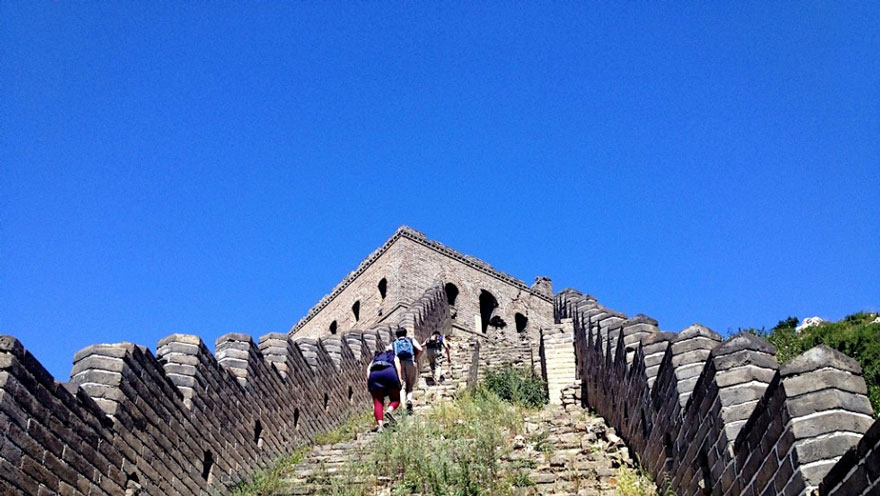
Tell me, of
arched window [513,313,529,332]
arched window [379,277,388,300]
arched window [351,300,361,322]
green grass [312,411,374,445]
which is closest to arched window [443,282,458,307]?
arched window [379,277,388,300]

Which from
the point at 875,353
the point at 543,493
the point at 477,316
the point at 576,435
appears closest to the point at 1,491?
the point at 543,493

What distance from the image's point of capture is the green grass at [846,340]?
1293 cm

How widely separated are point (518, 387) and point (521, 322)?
71.8ft

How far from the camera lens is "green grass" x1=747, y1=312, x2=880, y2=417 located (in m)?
12.9

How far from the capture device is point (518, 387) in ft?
49.1

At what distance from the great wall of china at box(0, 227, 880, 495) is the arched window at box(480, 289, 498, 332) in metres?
20.7

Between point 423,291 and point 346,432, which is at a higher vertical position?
point 423,291

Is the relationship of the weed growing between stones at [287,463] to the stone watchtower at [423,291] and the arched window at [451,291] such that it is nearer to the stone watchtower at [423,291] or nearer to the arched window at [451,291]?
the stone watchtower at [423,291]

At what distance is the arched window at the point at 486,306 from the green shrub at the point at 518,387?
18.3m

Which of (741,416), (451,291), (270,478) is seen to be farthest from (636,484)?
(451,291)

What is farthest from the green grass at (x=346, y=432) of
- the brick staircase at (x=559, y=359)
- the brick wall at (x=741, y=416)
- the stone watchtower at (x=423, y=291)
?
the stone watchtower at (x=423, y=291)

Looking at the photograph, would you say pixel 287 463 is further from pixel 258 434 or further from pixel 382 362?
pixel 382 362

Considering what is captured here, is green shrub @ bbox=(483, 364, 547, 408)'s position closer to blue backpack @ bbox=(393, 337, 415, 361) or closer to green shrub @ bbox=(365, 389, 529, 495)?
blue backpack @ bbox=(393, 337, 415, 361)

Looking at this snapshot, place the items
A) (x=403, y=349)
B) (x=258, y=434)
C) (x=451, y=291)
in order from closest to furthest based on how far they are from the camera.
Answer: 1. (x=258, y=434)
2. (x=403, y=349)
3. (x=451, y=291)
